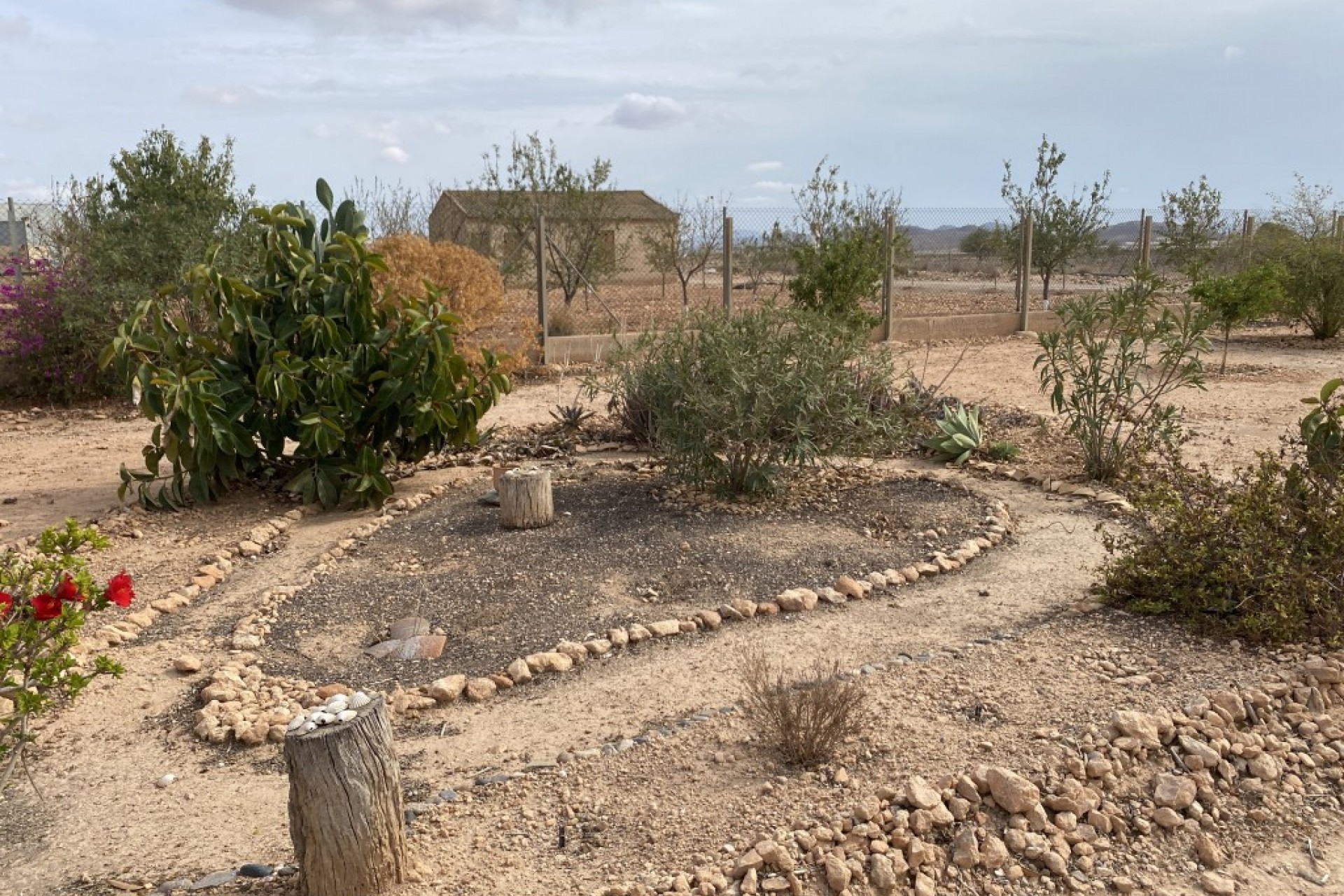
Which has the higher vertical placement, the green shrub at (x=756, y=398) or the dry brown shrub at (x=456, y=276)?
the dry brown shrub at (x=456, y=276)

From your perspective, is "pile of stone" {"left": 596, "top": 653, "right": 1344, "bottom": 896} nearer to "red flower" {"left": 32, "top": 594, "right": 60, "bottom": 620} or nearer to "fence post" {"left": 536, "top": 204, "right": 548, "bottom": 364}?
"red flower" {"left": 32, "top": 594, "right": 60, "bottom": 620}

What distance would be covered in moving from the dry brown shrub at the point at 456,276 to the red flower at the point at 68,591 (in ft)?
19.7

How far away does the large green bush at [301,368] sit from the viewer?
20.1ft

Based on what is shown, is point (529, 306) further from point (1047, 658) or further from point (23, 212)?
point (1047, 658)

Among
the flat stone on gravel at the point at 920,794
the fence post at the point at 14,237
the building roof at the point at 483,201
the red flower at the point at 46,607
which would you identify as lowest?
the flat stone on gravel at the point at 920,794

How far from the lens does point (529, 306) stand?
17359 mm

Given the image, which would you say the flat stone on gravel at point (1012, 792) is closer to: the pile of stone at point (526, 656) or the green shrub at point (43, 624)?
the pile of stone at point (526, 656)

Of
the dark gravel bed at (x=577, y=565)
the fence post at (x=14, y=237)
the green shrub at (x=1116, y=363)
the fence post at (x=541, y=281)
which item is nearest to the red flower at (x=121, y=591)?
the dark gravel bed at (x=577, y=565)

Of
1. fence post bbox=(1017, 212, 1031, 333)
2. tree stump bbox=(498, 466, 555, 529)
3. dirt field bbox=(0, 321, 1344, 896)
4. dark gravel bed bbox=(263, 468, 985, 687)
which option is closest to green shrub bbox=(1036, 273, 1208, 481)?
dirt field bbox=(0, 321, 1344, 896)

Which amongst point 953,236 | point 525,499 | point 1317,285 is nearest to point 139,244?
point 525,499

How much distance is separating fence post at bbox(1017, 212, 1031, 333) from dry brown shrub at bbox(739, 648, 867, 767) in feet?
43.3

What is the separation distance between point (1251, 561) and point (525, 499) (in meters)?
3.44

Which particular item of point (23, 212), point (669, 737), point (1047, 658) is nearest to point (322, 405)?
point (669, 737)

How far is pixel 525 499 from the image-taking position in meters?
5.80
